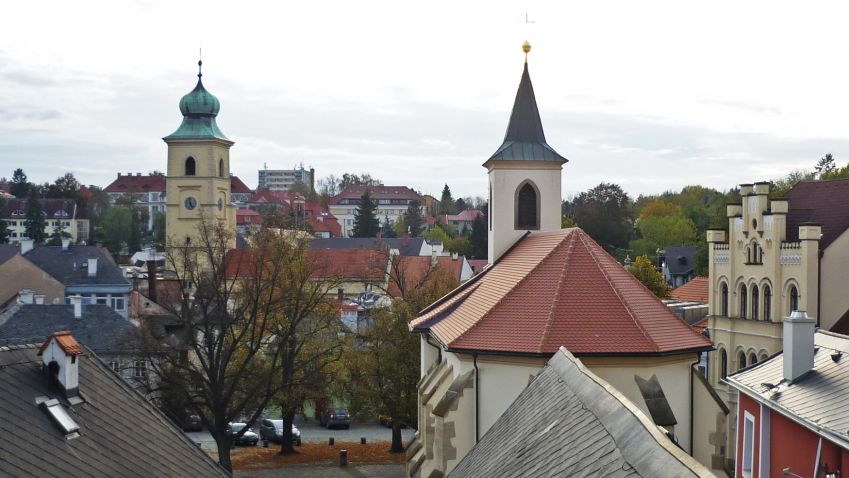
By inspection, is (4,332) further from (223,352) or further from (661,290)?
(661,290)

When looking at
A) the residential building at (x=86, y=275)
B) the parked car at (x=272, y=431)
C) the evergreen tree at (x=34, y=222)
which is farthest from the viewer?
the evergreen tree at (x=34, y=222)

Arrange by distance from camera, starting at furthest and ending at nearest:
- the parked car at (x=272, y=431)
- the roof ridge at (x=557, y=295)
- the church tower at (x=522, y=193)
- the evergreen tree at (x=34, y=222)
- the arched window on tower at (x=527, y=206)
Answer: the evergreen tree at (x=34, y=222)
the parked car at (x=272, y=431)
the arched window on tower at (x=527, y=206)
the church tower at (x=522, y=193)
the roof ridge at (x=557, y=295)

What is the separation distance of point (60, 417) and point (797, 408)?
11428 mm

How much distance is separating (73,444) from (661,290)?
46160 mm

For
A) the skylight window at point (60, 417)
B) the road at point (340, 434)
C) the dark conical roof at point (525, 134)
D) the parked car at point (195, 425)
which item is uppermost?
the dark conical roof at point (525, 134)

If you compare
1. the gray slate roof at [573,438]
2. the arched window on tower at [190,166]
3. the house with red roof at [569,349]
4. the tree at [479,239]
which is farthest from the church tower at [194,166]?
the gray slate roof at [573,438]

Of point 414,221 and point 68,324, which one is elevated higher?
point 414,221

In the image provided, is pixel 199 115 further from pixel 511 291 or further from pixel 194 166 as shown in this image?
pixel 511 291

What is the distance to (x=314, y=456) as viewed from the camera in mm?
34750

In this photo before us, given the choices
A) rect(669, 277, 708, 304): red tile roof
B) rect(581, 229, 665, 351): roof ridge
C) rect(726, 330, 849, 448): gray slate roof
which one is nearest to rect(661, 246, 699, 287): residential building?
rect(669, 277, 708, 304): red tile roof

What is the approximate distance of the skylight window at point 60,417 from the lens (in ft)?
42.1

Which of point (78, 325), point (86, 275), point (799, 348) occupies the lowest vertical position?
point (78, 325)

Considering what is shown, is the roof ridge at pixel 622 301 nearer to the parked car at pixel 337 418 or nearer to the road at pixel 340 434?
the road at pixel 340 434

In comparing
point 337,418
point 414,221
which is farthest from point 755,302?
point 414,221
